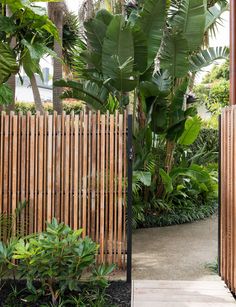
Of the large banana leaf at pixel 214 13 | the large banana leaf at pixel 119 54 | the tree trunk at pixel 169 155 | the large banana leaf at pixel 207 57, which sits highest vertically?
the large banana leaf at pixel 214 13

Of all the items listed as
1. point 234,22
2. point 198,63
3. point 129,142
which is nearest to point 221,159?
point 129,142

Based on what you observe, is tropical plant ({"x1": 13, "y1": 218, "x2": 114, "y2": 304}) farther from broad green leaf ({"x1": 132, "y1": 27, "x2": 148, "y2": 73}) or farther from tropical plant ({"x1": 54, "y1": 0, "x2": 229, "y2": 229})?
broad green leaf ({"x1": 132, "y1": 27, "x2": 148, "y2": 73})

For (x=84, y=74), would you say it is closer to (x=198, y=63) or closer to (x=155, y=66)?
(x=155, y=66)

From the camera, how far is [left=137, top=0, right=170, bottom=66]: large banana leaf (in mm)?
7598

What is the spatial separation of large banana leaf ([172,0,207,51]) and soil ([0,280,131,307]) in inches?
198

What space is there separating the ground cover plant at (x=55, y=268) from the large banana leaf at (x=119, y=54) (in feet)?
11.8

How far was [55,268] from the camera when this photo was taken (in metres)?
3.99

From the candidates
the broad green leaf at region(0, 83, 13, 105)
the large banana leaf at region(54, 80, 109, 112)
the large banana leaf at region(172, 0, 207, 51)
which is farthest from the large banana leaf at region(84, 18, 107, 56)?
the broad green leaf at region(0, 83, 13, 105)

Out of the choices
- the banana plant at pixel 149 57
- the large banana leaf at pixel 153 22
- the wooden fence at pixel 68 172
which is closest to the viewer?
the wooden fence at pixel 68 172

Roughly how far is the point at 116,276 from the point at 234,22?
3617 millimetres

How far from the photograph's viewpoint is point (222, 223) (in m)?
5.18

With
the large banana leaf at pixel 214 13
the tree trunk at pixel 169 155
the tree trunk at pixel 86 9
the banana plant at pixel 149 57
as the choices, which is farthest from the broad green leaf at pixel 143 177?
the tree trunk at pixel 86 9

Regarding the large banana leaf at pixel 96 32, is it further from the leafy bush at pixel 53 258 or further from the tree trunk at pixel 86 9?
the leafy bush at pixel 53 258

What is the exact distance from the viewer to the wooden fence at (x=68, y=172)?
5.18 metres
